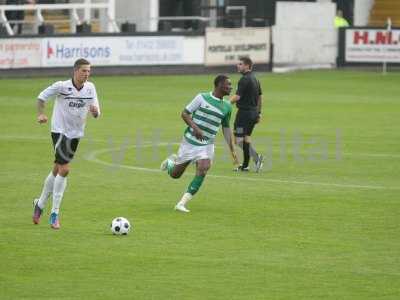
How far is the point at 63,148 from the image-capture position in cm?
1603

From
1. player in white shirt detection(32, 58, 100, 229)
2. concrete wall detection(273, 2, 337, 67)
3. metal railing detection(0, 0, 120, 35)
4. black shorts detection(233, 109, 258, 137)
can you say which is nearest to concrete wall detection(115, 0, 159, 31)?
metal railing detection(0, 0, 120, 35)

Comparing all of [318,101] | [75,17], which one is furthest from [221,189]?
[75,17]

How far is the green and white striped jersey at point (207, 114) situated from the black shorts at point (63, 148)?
7.12 feet

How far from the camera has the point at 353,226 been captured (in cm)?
1658

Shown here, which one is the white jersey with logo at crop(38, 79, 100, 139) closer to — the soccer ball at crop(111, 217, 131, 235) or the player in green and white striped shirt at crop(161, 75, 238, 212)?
the soccer ball at crop(111, 217, 131, 235)

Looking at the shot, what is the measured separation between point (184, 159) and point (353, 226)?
285 cm

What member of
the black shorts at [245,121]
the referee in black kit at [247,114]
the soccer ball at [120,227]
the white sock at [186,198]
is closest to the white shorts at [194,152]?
the white sock at [186,198]

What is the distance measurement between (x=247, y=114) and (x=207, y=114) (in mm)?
5003

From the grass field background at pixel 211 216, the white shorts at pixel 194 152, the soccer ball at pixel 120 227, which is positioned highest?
the white shorts at pixel 194 152

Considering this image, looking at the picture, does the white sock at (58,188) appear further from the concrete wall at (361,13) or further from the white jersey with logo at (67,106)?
the concrete wall at (361,13)

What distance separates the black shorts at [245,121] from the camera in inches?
893

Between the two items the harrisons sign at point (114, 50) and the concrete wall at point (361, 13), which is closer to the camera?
the harrisons sign at point (114, 50)

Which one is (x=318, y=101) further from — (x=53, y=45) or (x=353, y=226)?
(x=353, y=226)

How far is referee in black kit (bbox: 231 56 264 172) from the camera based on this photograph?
73.8ft
